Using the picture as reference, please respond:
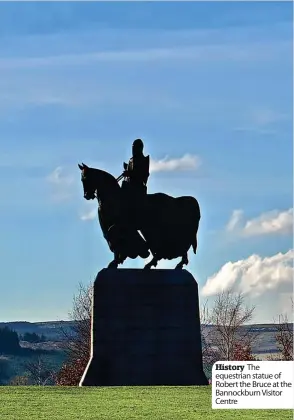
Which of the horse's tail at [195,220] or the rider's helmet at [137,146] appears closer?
the rider's helmet at [137,146]

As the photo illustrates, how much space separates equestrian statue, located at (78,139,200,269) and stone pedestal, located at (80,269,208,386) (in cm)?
52

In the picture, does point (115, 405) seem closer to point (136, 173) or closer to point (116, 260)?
point (116, 260)

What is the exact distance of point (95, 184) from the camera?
24.2m

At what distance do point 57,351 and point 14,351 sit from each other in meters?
3.84

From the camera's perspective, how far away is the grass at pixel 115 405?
58.9ft

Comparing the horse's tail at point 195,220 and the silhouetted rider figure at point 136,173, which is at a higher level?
the silhouetted rider figure at point 136,173

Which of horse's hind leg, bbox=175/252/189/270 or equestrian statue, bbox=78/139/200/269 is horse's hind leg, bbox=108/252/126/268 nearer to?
equestrian statue, bbox=78/139/200/269

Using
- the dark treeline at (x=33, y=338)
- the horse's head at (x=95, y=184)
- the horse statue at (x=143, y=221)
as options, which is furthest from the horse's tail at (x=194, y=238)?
the dark treeline at (x=33, y=338)

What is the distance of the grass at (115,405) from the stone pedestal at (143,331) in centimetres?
122

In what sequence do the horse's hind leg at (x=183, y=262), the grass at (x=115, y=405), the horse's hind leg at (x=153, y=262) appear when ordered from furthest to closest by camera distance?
1. the horse's hind leg at (x=183, y=262)
2. the horse's hind leg at (x=153, y=262)
3. the grass at (x=115, y=405)

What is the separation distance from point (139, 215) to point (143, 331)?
2.44m

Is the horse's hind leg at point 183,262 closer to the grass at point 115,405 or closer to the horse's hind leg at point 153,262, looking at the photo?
the horse's hind leg at point 153,262

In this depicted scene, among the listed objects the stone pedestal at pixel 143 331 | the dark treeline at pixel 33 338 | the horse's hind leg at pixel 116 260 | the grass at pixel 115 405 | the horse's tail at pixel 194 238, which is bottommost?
the grass at pixel 115 405

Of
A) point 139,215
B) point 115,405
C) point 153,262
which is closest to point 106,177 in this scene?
point 139,215
